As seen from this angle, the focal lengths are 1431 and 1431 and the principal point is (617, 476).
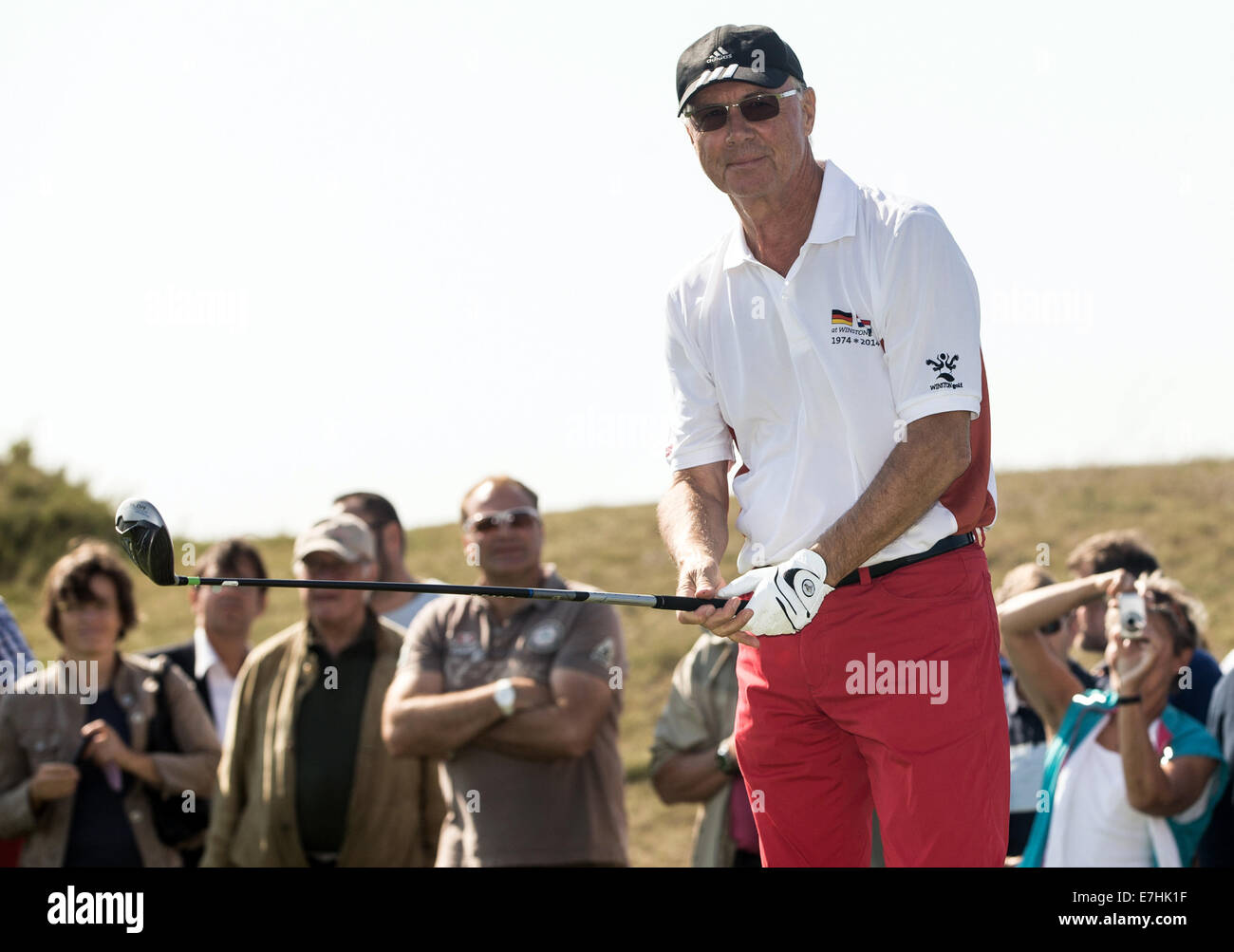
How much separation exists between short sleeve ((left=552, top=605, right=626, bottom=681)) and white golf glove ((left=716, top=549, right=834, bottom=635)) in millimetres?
3123

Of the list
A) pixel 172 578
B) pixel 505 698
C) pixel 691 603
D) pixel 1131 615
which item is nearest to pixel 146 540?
pixel 172 578

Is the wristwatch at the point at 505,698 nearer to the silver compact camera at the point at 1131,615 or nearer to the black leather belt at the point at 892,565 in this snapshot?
the silver compact camera at the point at 1131,615

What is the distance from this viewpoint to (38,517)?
96.6ft

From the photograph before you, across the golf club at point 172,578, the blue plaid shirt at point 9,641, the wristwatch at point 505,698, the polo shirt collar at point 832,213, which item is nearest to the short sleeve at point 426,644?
the wristwatch at point 505,698

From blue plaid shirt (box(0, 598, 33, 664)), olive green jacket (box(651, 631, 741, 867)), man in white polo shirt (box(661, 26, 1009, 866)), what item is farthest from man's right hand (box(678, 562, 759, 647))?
blue plaid shirt (box(0, 598, 33, 664))

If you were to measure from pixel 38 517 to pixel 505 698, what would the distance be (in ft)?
83.2

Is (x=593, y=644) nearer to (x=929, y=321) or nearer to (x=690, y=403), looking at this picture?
Result: (x=690, y=403)

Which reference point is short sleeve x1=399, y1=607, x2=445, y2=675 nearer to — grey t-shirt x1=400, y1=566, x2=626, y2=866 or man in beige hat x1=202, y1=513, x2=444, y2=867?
grey t-shirt x1=400, y1=566, x2=626, y2=866

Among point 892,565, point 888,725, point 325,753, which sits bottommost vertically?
point 325,753

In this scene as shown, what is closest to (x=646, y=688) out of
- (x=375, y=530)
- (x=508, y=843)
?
(x=375, y=530)

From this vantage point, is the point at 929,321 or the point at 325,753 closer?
the point at 929,321

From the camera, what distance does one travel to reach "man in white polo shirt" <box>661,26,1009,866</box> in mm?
3920

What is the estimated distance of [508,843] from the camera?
6734 mm

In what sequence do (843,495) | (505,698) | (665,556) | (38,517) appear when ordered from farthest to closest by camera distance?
(38,517)
(665,556)
(505,698)
(843,495)
